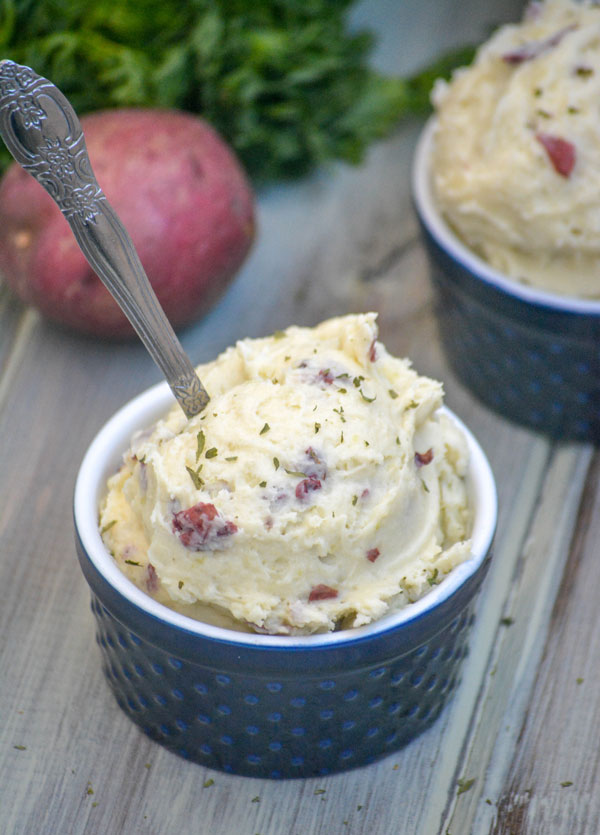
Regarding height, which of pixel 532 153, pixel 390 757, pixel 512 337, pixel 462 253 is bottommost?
pixel 390 757

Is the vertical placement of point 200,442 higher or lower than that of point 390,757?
higher

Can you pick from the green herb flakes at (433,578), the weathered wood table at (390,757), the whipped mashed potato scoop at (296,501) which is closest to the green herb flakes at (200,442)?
the whipped mashed potato scoop at (296,501)

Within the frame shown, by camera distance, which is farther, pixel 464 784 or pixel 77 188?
pixel 464 784

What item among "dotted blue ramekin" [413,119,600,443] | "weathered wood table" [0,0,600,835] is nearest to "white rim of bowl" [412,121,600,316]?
"dotted blue ramekin" [413,119,600,443]

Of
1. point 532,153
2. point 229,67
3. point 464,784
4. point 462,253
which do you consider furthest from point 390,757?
point 229,67

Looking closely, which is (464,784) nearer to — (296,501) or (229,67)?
(296,501)

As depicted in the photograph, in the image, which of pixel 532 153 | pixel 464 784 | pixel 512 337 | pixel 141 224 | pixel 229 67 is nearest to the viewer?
pixel 464 784

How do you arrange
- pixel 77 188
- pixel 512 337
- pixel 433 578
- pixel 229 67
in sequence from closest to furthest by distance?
pixel 77 188 < pixel 433 578 < pixel 512 337 < pixel 229 67

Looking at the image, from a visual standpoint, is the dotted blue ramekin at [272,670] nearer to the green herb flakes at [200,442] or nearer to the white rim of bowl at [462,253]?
the green herb flakes at [200,442]
